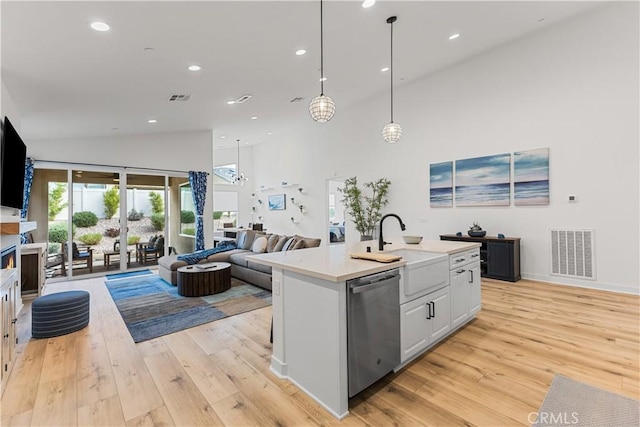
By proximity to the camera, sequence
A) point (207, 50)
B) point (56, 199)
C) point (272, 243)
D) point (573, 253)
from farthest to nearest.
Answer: point (272, 243)
point (56, 199)
point (573, 253)
point (207, 50)

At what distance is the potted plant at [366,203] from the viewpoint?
738cm

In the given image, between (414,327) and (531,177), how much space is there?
4.24 metres

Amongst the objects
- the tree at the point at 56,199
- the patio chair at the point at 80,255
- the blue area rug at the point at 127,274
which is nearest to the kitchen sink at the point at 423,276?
the blue area rug at the point at 127,274

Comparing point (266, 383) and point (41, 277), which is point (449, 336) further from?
point (41, 277)

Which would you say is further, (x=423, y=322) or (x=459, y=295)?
(x=459, y=295)

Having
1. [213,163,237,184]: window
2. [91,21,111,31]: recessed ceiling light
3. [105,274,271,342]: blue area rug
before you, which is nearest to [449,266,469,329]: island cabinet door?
[105,274,271,342]: blue area rug

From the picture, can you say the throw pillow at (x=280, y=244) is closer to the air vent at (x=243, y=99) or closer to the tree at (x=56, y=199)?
the air vent at (x=243, y=99)

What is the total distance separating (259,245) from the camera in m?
6.00

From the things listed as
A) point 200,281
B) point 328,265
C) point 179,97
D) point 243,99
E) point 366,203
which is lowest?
point 200,281

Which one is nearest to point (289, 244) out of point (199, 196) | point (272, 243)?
point (272, 243)

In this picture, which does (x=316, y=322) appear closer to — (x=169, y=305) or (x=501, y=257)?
(x=169, y=305)

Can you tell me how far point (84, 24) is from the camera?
277 cm

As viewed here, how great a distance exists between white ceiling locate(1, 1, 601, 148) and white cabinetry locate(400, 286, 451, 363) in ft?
11.0

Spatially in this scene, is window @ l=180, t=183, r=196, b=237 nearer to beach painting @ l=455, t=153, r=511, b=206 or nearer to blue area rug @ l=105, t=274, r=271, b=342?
blue area rug @ l=105, t=274, r=271, b=342
